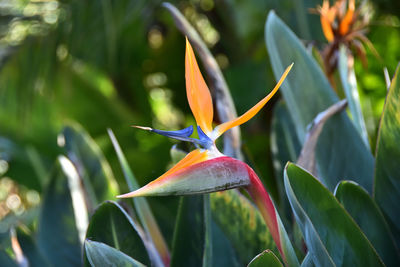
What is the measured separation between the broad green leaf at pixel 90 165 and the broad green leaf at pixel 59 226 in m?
0.05

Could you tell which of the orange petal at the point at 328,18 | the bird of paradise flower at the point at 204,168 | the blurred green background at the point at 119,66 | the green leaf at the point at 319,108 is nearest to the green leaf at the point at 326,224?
the bird of paradise flower at the point at 204,168

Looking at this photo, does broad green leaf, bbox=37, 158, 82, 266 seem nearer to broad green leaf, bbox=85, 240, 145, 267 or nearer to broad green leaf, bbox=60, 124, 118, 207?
broad green leaf, bbox=60, 124, 118, 207

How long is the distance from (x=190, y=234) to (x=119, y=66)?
1.38 m

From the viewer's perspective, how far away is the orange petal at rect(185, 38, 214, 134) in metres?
0.34

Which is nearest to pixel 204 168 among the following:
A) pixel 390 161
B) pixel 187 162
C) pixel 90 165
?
pixel 187 162

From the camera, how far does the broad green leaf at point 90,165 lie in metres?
0.74

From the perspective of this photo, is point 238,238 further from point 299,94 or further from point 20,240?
point 20,240

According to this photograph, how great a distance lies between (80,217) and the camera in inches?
25.8

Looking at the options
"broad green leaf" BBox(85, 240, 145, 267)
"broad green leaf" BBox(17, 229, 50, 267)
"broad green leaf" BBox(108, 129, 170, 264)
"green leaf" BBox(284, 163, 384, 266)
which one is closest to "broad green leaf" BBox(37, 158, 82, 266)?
"broad green leaf" BBox(17, 229, 50, 267)

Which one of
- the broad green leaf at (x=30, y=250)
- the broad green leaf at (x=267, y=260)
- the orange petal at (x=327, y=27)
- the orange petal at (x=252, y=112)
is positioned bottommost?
the broad green leaf at (x=30, y=250)

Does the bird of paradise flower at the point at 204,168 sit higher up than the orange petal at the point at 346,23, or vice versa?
the orange petal at the point at 346,23

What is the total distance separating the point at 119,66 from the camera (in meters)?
1.82

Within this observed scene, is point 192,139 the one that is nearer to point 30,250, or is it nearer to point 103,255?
point 103,255

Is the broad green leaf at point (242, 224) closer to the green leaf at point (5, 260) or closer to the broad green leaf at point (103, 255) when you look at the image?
the broad green leaf at point (103, 255)
